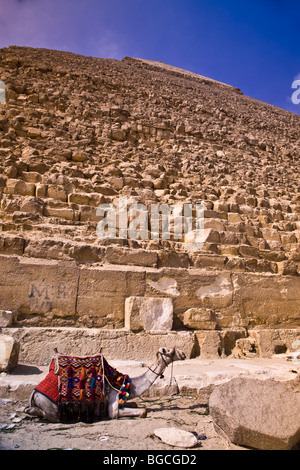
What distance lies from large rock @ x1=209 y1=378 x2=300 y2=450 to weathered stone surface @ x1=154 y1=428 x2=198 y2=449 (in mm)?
237

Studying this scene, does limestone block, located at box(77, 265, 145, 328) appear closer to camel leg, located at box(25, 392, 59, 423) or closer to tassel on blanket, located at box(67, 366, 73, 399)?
tassel on blanket, located at box(67, 366, 73, 399)

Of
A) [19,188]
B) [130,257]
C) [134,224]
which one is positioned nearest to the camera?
[130,257]

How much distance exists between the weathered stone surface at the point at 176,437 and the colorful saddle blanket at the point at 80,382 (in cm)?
58

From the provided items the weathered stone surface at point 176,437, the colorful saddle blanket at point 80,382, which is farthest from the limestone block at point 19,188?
the weathered stone surface at point 176,437

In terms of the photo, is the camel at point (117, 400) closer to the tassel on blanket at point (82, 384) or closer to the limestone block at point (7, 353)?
the tassel on blanket at point (82, 384)

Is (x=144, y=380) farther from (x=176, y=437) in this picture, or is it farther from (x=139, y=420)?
(x=176, y=437)

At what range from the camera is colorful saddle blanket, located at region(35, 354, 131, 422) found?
2814mm

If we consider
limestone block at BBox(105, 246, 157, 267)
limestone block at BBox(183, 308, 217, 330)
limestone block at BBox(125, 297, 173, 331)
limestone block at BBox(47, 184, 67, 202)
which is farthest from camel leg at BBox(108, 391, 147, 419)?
limestone block at BBox(47, 184, 67, 202)

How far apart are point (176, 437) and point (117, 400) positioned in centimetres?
73

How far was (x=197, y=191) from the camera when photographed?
25.2 feet

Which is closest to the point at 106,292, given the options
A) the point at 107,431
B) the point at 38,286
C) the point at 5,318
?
the point at 38,286

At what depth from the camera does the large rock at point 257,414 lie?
2240mm

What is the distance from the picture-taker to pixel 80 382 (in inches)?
114
